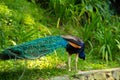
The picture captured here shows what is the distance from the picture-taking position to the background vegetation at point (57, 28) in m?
6.67

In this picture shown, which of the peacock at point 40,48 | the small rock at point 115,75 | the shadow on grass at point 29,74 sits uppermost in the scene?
the peacock at point 40,48

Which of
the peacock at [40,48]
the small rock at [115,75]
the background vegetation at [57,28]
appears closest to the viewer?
the peacock at [40,48]

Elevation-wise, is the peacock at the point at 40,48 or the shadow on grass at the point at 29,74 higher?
the peacock at the point at 40,48

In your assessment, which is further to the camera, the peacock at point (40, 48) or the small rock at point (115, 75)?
the small rock at point (115, 75)

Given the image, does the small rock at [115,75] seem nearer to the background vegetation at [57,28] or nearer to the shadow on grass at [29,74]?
the background vegetation at [57,28]

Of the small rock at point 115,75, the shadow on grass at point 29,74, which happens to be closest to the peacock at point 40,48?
the shadow on grass at point 29,74

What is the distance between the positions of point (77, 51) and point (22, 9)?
2.40 metres

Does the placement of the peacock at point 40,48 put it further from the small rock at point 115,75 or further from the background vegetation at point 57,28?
the small rock at point 115,75

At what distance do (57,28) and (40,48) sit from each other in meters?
2.28

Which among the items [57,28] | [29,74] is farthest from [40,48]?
[57,28]

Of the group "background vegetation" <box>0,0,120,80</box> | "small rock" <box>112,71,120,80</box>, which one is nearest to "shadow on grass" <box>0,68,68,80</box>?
"background vegetation" <box>0,0,120,80</box>

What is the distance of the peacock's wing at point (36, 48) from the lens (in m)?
5.95

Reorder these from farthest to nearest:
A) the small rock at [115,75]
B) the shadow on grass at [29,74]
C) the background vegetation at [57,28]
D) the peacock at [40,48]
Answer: the small rock at [115,75], the background vegetation at [57,28], the shadow on grass at [29,74], the peacock at [40,48]

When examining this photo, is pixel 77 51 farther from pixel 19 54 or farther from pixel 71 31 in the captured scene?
pixel 71 31
